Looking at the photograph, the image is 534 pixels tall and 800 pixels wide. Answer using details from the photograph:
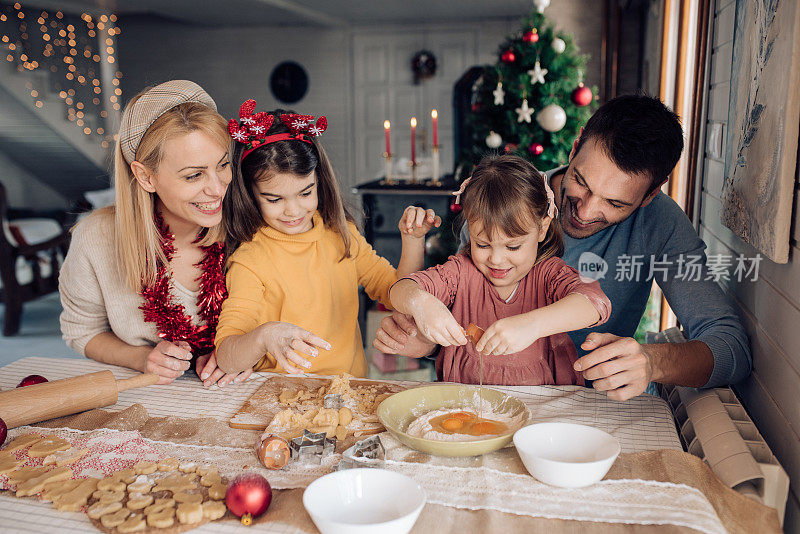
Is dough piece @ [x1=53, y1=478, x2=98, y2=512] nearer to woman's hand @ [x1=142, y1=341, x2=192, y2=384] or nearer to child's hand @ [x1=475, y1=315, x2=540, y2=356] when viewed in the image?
woman's hand @ [x1=142, y1=341, x2=192, y2=384]

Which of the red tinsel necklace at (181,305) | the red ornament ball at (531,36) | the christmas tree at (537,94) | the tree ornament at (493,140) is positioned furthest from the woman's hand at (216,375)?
the red ornament ball at (531,36)

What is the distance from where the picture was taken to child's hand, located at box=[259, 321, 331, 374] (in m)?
1.39

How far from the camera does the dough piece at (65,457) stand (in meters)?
1.21

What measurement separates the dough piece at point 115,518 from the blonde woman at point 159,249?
558mm

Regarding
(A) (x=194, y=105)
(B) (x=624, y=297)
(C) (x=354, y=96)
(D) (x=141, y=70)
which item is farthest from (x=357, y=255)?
(D) (x=141, y=70)

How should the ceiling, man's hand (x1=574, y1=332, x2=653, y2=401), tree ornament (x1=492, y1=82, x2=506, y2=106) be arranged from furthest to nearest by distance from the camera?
the ceiling
tree ornament (x1=492, y1=82, x2=506, y2=106)
man's hand (x1=574, y1=332, x2=653, y2=401)

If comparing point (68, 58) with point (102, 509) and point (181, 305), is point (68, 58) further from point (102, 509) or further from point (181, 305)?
point (102, 509)

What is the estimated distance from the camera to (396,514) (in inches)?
38.9

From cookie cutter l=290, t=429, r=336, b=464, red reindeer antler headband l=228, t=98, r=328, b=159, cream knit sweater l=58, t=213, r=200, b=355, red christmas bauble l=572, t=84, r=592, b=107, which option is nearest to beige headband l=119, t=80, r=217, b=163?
red reindeer antler headband l=228, t=98, r=328, b=159

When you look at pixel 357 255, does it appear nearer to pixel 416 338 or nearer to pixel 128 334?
pixel 416 338

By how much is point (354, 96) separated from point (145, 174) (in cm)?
699

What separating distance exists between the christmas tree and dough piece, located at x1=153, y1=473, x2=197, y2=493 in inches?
101

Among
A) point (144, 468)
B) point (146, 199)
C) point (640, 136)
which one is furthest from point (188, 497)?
point (640, 136)

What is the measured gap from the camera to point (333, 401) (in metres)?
1.43
